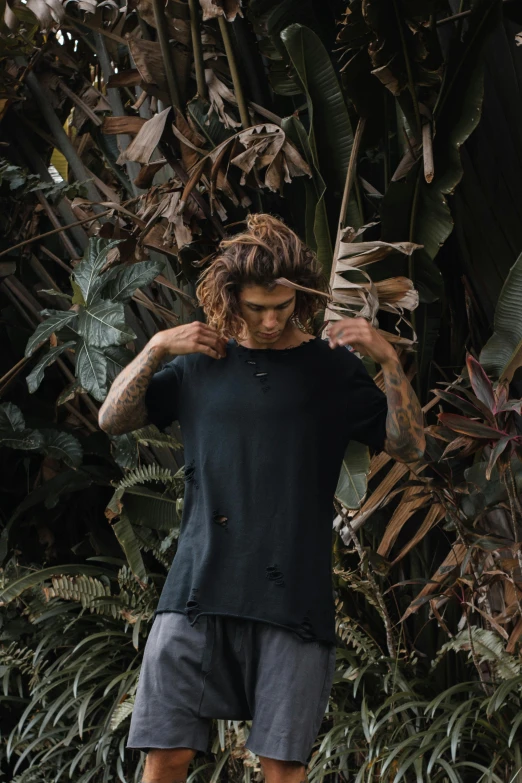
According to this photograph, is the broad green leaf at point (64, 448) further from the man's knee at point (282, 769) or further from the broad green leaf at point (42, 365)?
the man's knee at point (282, 769)

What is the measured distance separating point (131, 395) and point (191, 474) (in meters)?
0.24

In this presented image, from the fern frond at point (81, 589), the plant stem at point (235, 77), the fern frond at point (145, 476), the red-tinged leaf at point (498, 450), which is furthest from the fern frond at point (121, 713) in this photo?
the plant stem at point (235, 77)

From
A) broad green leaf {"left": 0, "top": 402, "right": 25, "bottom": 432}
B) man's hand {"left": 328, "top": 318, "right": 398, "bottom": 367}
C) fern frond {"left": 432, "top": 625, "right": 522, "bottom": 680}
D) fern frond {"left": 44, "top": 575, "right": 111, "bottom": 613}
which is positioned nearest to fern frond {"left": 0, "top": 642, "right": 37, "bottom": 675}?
Result: fern frond {"left": 44, "top": 575, "right": 111, "bottom": 613}

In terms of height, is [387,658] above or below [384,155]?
below

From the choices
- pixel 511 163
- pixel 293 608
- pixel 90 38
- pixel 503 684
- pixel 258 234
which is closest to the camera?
pixel 293 608

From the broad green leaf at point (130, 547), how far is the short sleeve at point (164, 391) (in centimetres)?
181

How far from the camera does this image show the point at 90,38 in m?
4.81

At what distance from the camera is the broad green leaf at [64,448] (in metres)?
4.38

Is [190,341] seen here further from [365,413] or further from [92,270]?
[92,270]

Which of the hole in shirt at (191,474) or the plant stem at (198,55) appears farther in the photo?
the plant stem at (198,55)

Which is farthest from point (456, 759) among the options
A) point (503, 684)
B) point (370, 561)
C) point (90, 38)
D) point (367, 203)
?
point (90, 38)

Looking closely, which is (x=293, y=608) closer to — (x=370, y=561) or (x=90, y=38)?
(x=370, y=561)

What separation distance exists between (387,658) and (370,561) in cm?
38

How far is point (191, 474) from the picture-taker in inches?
90.7
